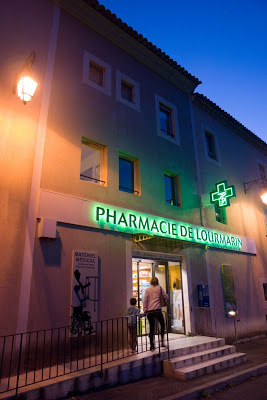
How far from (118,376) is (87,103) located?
7.51 meters

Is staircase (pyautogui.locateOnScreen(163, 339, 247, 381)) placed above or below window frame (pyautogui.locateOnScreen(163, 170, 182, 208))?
A: below

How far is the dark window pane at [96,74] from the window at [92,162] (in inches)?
97.0

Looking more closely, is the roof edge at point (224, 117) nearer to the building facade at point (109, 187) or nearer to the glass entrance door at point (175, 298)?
the building facade at point (109, 187)

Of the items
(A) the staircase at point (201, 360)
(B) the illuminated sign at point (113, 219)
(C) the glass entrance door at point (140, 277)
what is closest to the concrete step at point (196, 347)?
(A) the staircase at point (201, 360)

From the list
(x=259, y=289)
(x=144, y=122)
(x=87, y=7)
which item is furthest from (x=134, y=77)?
(x=259, y=289)

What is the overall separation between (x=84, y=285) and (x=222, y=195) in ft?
22.1

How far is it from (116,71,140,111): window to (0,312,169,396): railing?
7324 mm

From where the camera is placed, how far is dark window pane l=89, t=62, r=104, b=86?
9.78 metres

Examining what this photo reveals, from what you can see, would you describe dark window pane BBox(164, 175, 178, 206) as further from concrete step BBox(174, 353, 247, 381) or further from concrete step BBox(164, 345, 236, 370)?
concrete step BBox(174, 353, 247, 381)

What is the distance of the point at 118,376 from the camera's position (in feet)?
20.0

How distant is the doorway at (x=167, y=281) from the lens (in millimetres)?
9570

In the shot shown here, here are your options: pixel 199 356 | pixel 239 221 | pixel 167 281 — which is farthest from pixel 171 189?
pixel 199 356

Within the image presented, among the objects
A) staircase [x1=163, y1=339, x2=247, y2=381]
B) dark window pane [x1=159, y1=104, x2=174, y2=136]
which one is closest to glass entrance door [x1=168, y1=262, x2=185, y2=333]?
staircase [x1=163, y1=339, x2=247, y2=381]

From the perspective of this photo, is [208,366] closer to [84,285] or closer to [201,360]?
[201,360]
